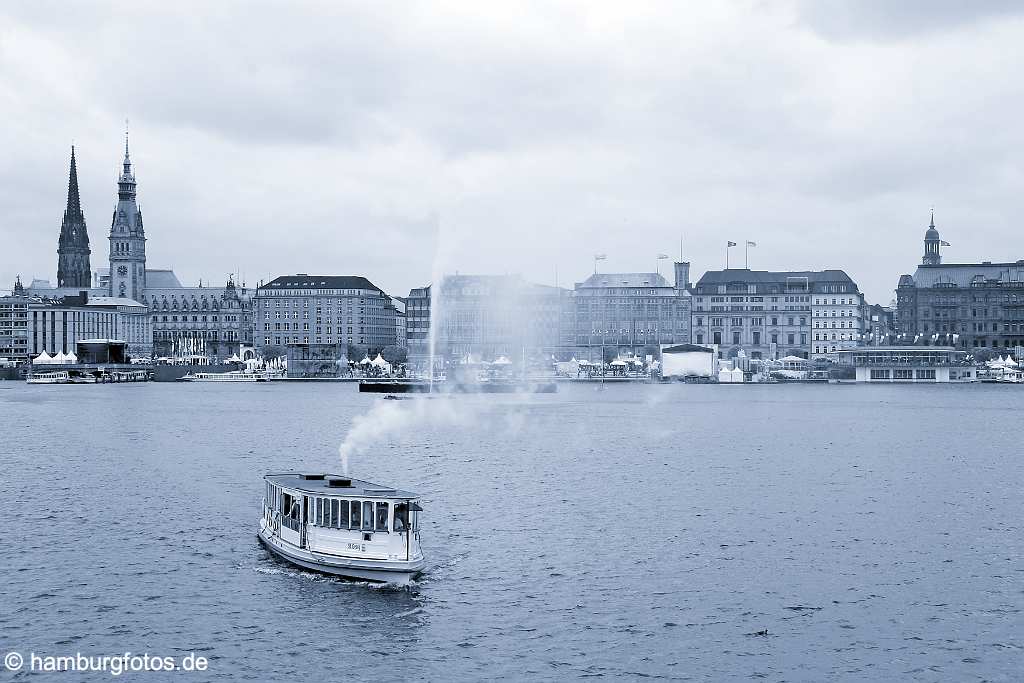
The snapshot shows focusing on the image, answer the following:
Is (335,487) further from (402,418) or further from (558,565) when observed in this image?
(402,418)

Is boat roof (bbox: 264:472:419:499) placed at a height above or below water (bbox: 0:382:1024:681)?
above

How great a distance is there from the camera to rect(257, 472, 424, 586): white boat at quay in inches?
1698

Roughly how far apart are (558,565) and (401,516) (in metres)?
7.55

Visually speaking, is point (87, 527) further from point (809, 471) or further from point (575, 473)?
point (809, 471)

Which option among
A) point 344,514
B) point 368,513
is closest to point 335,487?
point 344,514

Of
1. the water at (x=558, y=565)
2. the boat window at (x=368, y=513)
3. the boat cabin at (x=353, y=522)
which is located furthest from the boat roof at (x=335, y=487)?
the water at (x=558, y=565)

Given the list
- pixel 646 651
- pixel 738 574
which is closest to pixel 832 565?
pixel 738 574

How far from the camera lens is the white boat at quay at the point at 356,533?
43125mm

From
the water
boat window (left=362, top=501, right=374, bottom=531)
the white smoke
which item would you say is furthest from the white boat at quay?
the white smoke

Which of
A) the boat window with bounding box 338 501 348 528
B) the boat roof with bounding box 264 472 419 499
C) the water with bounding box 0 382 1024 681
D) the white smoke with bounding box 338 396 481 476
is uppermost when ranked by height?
the boat roof with bounding box 264 472 419 499

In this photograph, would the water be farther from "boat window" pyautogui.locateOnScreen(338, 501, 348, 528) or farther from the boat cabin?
"boat window" pyautogui.locateOnScreen(338, 501, 348, 528)

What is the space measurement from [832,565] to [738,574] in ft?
14.8

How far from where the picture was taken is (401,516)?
143 ft

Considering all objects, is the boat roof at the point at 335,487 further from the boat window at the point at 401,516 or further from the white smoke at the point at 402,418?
the white smoke at the point at 402,418
